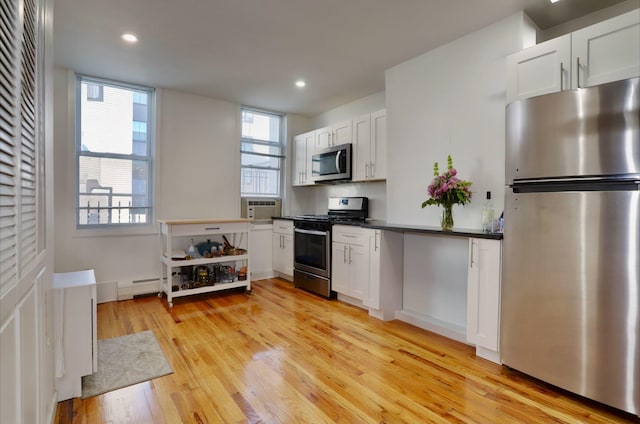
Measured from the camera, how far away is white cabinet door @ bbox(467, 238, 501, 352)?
91.4 inches

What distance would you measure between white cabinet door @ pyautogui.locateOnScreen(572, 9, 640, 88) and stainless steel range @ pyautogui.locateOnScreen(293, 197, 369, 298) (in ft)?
7.98

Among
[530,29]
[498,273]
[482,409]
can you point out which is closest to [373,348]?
[482,409]

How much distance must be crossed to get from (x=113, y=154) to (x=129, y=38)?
1548 mm

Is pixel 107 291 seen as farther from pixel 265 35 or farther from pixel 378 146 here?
pixel 378 146

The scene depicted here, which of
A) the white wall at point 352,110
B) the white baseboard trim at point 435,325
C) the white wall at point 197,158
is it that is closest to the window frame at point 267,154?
the white wall at point 197,158

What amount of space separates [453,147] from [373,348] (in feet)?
6.13

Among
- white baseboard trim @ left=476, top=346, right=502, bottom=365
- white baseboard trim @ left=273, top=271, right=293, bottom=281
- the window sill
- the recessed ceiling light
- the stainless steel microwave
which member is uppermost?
the recessed ceiling light

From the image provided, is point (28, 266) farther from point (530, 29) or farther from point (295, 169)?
point (295, 169)

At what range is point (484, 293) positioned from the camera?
239 cm

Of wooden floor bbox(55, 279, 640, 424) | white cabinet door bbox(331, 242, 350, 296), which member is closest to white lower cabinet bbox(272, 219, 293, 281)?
white cabinet door bbox(331, 242, 350, 296)

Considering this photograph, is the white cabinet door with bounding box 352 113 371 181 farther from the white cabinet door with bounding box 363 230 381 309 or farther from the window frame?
the window frame

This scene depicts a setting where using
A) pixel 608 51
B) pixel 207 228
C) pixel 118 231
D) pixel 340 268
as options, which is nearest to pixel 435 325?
pixel 340 268

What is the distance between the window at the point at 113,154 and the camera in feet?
12.3

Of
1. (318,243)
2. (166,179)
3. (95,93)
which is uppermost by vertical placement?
(95,93)
